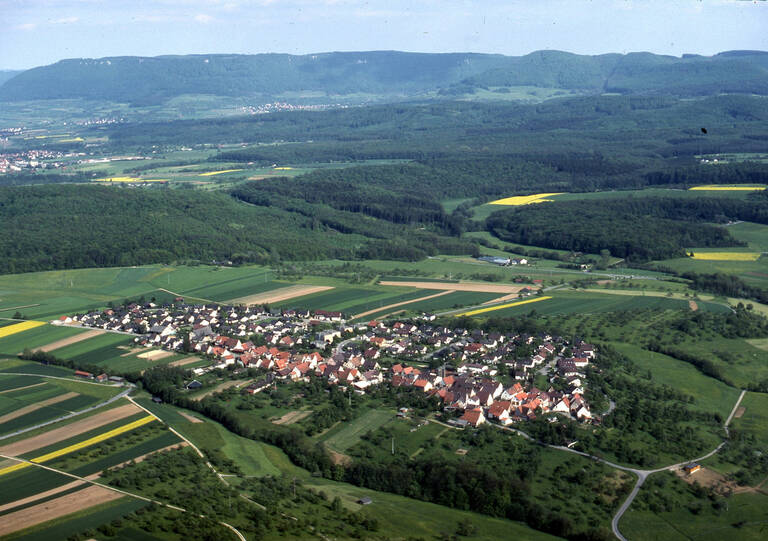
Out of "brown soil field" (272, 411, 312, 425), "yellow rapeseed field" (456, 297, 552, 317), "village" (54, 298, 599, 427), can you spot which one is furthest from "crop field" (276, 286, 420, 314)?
"brown soil field" (272, 411, 312, 425)

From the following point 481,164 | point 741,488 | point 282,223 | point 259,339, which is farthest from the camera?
point 481,164

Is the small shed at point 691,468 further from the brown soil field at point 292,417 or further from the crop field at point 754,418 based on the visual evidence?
the brown soil field at point 292,417

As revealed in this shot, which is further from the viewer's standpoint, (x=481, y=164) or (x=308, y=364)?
(x=481, y=164)

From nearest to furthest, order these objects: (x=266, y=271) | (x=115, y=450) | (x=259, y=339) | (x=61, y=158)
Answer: (x=115, y=450), (x=259, y=339), (x=266, y=271), (x=61, y=158)

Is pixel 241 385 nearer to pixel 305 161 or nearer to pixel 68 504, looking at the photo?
pixel 68 504

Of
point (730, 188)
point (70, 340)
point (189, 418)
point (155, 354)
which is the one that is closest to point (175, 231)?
point (70, 340)

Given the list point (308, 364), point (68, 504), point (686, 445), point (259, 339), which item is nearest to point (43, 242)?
point (259, 339)
